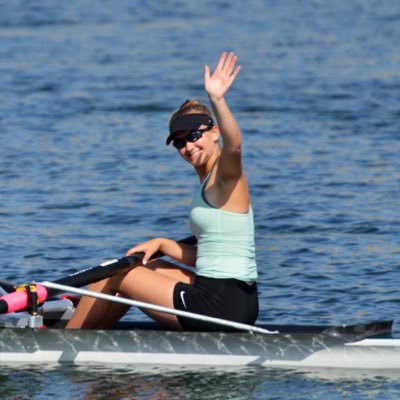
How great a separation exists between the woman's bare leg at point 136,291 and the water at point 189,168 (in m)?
0.42

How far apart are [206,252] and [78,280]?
1.01 m

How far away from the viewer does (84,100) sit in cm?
2442

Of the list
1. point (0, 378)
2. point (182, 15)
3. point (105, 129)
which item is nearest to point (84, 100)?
point (105, 129)

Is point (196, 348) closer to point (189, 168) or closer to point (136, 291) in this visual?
point (136, 291)

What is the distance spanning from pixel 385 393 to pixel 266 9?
28.5 m

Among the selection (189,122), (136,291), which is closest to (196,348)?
(136,291)

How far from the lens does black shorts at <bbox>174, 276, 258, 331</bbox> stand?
9664 millimetres

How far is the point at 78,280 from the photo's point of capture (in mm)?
9781

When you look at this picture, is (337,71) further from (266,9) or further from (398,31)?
(266,9)

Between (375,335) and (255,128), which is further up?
(255,128)

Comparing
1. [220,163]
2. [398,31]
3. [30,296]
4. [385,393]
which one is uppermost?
[398,31]

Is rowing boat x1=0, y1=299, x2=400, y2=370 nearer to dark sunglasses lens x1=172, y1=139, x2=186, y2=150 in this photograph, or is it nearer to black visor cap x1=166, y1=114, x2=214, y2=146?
dark sunglasses lens x1=172, y1=139, x2=186, y2=150

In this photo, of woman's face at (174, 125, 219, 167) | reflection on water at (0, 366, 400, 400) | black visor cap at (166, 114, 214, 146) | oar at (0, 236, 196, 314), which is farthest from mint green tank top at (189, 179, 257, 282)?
reflection on water at (0, 366, 400, 400)

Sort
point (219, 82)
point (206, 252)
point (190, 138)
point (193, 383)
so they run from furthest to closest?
point (193, 383) < point (206, 252) < point (190, 138) < point (219, 82)
